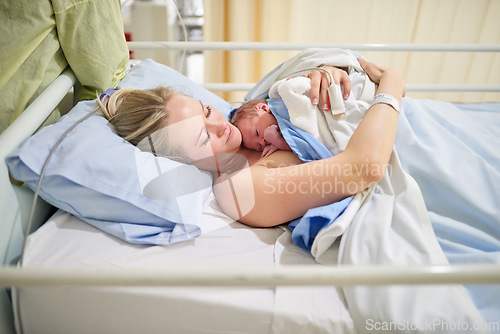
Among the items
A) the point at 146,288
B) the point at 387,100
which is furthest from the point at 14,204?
the point at 387,100

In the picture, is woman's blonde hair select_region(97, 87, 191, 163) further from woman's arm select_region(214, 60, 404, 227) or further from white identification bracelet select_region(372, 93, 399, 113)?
white identification bracelet select_region(372, 93, 399, 113)

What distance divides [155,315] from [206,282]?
0.83ft

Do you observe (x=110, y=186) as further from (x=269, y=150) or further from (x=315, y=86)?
(x=315, y=86)

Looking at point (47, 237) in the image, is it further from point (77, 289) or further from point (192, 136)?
point (192, 136)

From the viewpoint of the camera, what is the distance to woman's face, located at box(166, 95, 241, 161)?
0.97 metres

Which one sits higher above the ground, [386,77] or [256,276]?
[386,77]

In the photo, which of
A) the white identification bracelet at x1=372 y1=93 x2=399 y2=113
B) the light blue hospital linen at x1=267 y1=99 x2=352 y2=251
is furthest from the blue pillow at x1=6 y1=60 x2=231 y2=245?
the white identification bracelet at x1=372 y1=93 x2=399 y2=113

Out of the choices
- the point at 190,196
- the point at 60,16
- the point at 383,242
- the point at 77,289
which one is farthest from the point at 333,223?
the point at 60,16

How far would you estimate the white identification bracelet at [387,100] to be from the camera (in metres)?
0.96

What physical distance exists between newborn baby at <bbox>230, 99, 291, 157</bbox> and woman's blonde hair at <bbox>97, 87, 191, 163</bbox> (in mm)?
213

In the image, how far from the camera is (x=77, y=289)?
711mm

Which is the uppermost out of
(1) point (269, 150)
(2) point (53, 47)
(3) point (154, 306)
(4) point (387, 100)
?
(2) point (53, 47)

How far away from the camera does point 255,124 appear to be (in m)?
1.11

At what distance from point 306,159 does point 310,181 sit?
136 millimetres
